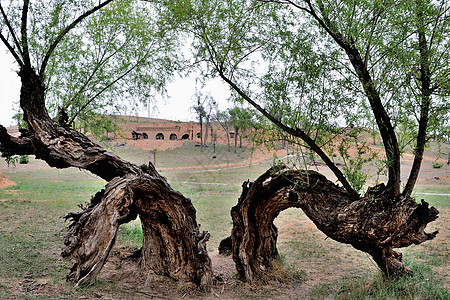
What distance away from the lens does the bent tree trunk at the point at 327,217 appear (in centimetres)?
489

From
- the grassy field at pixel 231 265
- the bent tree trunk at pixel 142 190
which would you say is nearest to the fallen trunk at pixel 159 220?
the bent tree trunk at pixel 142 190

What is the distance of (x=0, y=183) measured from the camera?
57.0 feet

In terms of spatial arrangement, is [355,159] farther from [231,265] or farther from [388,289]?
[231,265]

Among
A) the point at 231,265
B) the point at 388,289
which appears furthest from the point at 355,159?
the point at 231,265

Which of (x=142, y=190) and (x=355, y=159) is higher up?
(x=355, y=159)

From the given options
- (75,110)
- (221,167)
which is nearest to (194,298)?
(75,110)

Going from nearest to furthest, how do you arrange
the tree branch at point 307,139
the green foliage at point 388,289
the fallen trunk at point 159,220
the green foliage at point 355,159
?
the fallen trunk at point 159,220 < the green foliage at point 388,289 < the green foliage at point 355,159 < the tree branch at point 307,139

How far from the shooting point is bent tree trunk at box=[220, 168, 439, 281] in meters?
4.89

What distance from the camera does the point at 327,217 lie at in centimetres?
542

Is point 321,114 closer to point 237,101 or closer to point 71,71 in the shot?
point 237,101

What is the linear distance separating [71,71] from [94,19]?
154cm

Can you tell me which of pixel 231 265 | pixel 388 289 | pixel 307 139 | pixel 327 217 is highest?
pixel 307 139

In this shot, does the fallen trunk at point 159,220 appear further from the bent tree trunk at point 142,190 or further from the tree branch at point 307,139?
the tree branch at point 307,139

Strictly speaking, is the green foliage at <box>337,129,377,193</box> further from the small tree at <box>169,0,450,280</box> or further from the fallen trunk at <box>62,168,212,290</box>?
the fallen trunk at <box>62,168,212,290</box>
